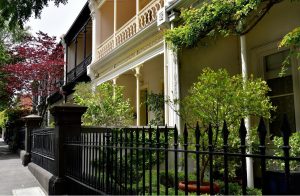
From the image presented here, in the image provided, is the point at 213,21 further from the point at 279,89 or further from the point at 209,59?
the point at 209,59

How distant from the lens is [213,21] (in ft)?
23.3

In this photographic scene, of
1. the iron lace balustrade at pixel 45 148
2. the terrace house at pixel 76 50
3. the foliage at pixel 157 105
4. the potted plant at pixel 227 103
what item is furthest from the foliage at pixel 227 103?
the terrace house at pixel 76 50

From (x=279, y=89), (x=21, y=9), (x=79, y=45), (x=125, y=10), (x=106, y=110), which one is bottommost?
(x=106, y=110)

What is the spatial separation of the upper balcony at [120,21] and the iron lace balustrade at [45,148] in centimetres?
467

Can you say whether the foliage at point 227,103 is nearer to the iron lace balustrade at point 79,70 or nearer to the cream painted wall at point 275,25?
the cream painted wall at point 275,25

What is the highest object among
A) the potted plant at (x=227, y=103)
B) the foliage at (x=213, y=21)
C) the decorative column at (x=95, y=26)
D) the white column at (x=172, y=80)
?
the decorative column at (x=95, y=26)

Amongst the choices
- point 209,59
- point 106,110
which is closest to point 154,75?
point 209,59

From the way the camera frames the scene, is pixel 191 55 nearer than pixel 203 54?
Yes

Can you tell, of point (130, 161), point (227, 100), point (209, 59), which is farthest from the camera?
point (209, 59)

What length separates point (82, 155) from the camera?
18.5ft

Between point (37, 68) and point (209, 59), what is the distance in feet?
43.9

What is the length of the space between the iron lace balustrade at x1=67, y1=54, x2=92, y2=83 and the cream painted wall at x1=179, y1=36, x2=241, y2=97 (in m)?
9.47

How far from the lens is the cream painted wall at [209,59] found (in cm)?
977

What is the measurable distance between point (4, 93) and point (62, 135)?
18364mm
